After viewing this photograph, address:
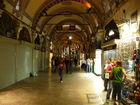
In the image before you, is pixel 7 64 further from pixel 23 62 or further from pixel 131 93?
pixel 131 93

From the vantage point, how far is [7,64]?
42.0ft

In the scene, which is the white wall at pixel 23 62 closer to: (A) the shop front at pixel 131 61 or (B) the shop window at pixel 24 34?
(B) the shop window at pixel 24 34

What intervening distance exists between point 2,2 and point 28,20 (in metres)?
6.15

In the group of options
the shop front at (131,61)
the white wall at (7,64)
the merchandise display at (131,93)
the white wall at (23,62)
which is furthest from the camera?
the white wall at (23,62)

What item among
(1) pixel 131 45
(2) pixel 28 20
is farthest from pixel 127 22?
(2) pixel 28 20

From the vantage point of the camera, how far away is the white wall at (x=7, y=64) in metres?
11.9

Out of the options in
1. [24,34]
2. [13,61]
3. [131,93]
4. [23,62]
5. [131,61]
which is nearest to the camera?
[131,93]

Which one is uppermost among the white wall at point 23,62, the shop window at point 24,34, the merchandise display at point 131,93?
the shop window at point 24,34

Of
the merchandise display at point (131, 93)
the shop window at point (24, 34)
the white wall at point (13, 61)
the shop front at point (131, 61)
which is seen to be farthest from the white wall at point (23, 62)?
the merchandise display at point (131, 93)

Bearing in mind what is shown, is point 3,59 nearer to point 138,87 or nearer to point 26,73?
point 26,73

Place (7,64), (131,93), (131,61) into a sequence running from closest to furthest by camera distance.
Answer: (131,93) → (131,61) → (7,64)

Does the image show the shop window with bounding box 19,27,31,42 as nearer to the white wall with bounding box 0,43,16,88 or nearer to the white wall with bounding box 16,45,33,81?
the white wall with bounding box 16,45,33,81

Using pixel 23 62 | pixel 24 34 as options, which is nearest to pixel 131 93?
pixel 23 62

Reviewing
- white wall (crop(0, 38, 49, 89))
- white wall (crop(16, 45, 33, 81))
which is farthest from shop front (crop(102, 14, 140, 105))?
white wall (crop(16, 45, 33, 81))
